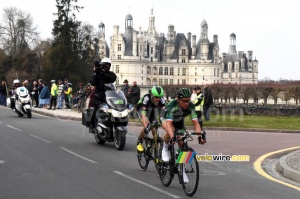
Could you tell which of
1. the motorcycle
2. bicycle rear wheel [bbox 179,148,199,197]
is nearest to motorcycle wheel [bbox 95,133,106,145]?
bicycle rear wheel [bbox 179,148,199,197]

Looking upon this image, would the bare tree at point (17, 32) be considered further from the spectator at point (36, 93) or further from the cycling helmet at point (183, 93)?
the cycling helmet at point (183, 93)

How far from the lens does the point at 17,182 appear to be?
9375mm

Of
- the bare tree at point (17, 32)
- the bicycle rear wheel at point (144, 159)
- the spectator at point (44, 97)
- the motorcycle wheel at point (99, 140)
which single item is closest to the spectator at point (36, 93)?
the spectator at point (44, 97)

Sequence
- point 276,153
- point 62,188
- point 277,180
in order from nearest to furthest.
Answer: point 62,188 < point 277,180 < point 276,153

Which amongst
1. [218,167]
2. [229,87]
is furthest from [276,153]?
[229,87]

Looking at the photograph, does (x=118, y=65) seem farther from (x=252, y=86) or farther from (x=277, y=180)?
(x=277, y=180)

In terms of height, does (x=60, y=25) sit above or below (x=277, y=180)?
above

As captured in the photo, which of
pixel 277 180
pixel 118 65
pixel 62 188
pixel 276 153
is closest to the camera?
pixel 62 188

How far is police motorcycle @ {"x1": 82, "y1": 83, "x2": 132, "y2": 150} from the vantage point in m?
14.3

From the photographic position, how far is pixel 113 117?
1428 centimetres

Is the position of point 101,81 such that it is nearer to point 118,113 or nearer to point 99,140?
point 118,113

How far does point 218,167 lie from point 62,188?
4437 millimetres

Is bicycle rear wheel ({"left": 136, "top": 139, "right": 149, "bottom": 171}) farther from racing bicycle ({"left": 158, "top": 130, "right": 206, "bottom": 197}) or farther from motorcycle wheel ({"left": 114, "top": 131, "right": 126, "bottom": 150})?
motorcycle wheel ({"left": 114, "top": 131, "right": 126, "bottom": 150})

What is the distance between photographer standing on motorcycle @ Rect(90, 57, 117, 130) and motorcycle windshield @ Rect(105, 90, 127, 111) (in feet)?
1.87
